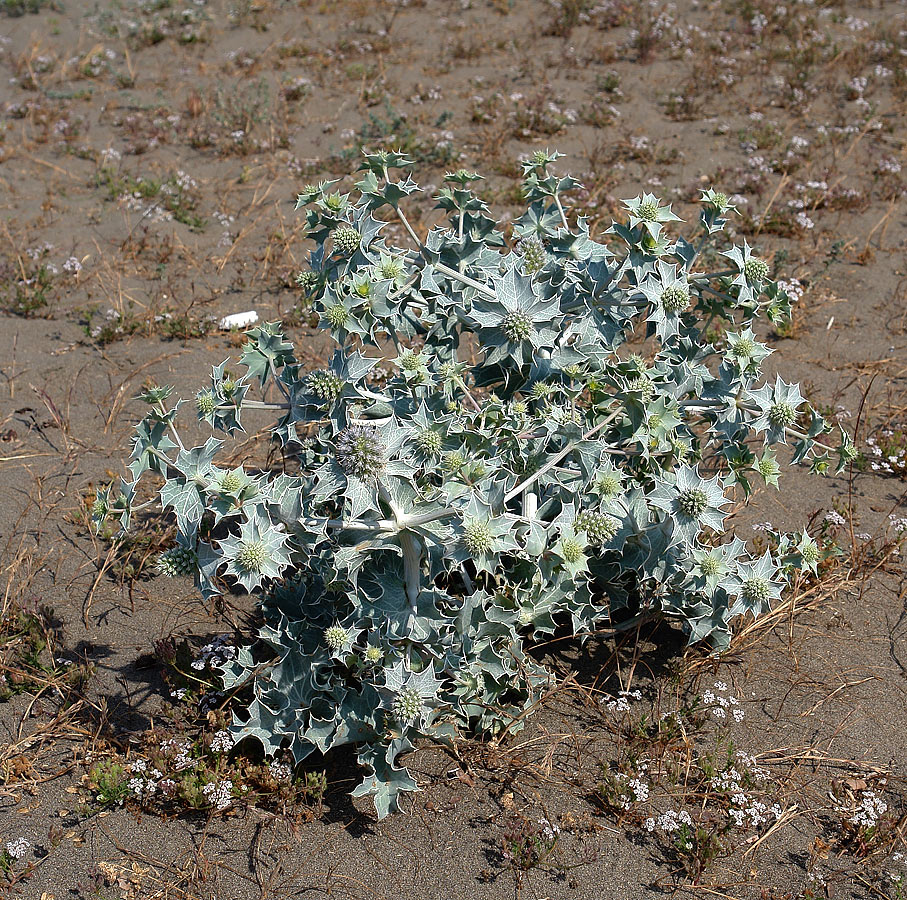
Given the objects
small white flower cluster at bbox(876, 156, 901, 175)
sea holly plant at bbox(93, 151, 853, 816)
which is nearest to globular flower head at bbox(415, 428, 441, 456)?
sea holly plant at bbox(93, 151, 853, 816)

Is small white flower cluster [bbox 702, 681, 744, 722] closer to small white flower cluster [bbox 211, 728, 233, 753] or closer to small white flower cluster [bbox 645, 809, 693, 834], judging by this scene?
small white flower cluster [bbox 645, 809, 693, 834]

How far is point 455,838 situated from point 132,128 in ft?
24.5

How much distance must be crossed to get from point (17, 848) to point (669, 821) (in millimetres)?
2260

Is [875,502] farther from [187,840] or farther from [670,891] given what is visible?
[187,840]

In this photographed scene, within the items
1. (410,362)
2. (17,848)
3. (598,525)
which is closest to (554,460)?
(598,525)

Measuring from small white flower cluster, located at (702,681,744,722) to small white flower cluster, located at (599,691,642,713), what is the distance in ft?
0.90

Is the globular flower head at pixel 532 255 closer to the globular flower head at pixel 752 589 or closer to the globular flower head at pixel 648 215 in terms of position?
the globular flower head at pixel 648 215

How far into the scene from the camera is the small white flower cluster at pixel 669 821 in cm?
303

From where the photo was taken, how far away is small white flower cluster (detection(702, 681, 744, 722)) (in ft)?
11.2

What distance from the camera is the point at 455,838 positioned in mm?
3080

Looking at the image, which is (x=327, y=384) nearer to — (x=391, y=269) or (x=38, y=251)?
(x=391, y=269)

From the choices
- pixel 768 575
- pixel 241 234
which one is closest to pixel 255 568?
pixel 768 575

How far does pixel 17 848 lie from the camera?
2.98 meters

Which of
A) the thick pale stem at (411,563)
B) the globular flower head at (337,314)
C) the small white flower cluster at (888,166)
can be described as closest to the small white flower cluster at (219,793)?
the thick pale stem at (411,563)
